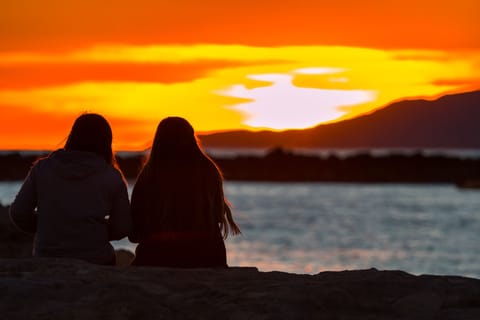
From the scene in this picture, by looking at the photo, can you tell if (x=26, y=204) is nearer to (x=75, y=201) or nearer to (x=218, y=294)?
(x=75, y=201)

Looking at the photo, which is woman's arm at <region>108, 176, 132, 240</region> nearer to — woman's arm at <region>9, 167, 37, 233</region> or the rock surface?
woman's arm at <region>9, 167, 37, 233</region>

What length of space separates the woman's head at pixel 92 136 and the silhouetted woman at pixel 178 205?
0.34 m

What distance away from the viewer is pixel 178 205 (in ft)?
20.7

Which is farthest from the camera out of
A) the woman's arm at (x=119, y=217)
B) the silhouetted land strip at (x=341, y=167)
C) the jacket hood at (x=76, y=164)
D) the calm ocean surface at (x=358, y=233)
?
the silhouetted land strip at (x=341, y=167)

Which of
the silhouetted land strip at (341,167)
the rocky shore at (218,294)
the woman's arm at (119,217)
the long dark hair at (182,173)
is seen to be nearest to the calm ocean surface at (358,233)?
the long dark hair at (182,173)

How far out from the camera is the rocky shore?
472 cm

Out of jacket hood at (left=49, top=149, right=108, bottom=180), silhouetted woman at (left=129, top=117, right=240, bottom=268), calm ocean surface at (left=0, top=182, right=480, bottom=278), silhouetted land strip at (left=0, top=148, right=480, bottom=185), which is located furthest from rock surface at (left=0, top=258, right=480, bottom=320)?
silhouetted land strip at (left=0, top=148, right=480, bottom=185)

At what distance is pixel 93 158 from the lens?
596 centimetres

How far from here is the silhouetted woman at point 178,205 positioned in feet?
20.6

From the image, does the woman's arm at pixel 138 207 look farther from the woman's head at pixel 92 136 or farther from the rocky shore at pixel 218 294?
the rocky shore at pixel 218 294

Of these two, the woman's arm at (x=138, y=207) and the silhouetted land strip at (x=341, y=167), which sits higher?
the silhouetted land strip at (x=341, y=167)

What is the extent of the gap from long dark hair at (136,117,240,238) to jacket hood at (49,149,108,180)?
45 centimetres

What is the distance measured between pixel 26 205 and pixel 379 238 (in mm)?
27340

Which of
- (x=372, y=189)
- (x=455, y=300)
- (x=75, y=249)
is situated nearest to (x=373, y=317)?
(x=455, y=300)
